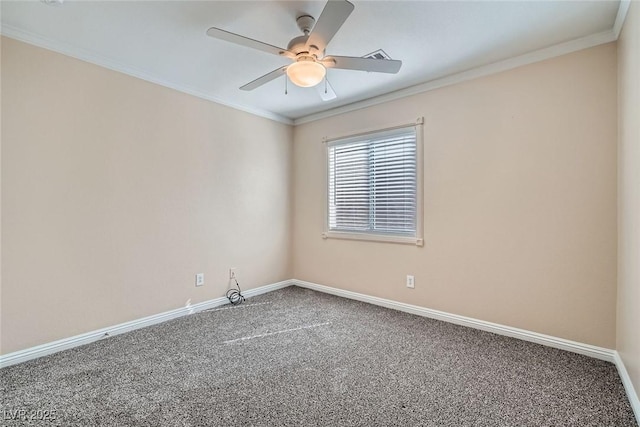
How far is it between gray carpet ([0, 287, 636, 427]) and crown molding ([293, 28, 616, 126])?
231 centimetres

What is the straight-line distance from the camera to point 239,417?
1.62 meters

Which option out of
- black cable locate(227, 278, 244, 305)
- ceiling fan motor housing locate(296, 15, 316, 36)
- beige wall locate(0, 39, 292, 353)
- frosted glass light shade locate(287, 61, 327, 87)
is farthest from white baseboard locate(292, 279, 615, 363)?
ceiling fan motor housing locate(296, 15, 316, 36)

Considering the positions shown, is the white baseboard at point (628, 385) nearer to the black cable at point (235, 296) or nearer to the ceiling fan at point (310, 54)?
the ceiling fan at point (310, 54)

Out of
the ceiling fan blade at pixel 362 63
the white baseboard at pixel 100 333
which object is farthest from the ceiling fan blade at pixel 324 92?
the white baseboard at pixel 100 333

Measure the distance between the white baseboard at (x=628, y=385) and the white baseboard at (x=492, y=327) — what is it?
0.35ft

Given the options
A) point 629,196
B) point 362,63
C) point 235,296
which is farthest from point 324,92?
point 235,296

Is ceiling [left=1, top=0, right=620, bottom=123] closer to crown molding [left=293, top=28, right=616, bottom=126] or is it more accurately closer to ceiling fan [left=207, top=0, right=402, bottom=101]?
crown molding [left=293, top=28, right=616, bottom=126]

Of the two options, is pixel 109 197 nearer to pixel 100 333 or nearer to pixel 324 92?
pixel 100 333

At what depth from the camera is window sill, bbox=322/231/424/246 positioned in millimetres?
3213

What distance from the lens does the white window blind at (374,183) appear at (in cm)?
329

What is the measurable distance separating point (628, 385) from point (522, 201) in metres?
1.35

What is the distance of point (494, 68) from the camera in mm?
2676

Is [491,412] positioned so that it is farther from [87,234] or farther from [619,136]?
[87,234]

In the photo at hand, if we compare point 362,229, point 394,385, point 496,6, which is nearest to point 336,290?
point 362,229
